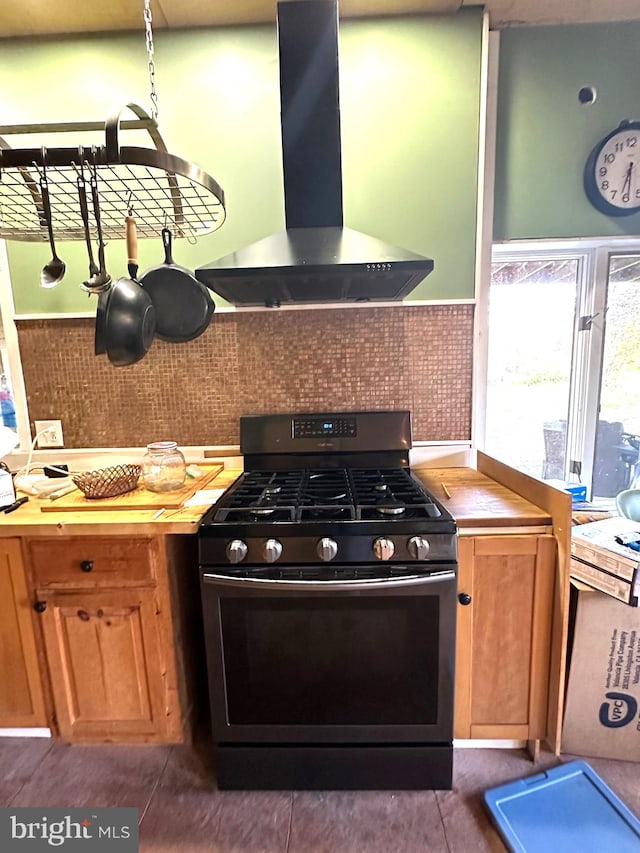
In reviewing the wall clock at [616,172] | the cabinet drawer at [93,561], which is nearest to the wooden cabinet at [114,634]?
the cabinet drawer at [93,561]

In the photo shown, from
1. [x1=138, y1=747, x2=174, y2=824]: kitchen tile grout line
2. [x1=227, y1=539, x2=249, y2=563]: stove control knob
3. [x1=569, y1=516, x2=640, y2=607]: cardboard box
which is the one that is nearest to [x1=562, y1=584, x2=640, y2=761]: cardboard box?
[x1=569, y1=516, x2=640, y2=607]: cardboard box

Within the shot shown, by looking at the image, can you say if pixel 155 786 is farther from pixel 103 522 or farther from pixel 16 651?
pixel 103 522

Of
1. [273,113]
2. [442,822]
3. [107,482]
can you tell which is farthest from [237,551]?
[273,113]

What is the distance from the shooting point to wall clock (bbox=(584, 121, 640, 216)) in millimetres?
1737

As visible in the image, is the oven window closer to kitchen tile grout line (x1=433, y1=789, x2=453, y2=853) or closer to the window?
kitchen tile grout line (x1=433, y1=789, x2=453, y2=853)

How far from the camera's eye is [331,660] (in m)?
1.26

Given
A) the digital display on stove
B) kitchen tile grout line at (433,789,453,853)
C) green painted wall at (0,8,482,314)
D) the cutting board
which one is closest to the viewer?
kitchen tile grout line at (433,789,453,853)

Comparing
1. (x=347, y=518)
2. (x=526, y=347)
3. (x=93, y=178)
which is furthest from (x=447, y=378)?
(x=93, y=178)

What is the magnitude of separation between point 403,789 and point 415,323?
1650 mm

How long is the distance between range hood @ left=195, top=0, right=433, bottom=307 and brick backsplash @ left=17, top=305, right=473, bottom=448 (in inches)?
11.9

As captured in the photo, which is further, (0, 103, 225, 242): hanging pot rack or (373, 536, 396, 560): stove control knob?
(373, 536, 396, 560): stove control knob

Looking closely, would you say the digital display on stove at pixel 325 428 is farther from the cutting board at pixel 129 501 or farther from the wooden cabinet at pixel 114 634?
the wooden cabinet at pixel 114 634

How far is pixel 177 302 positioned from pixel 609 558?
5.65 feet

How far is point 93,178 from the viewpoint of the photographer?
1.11 m
